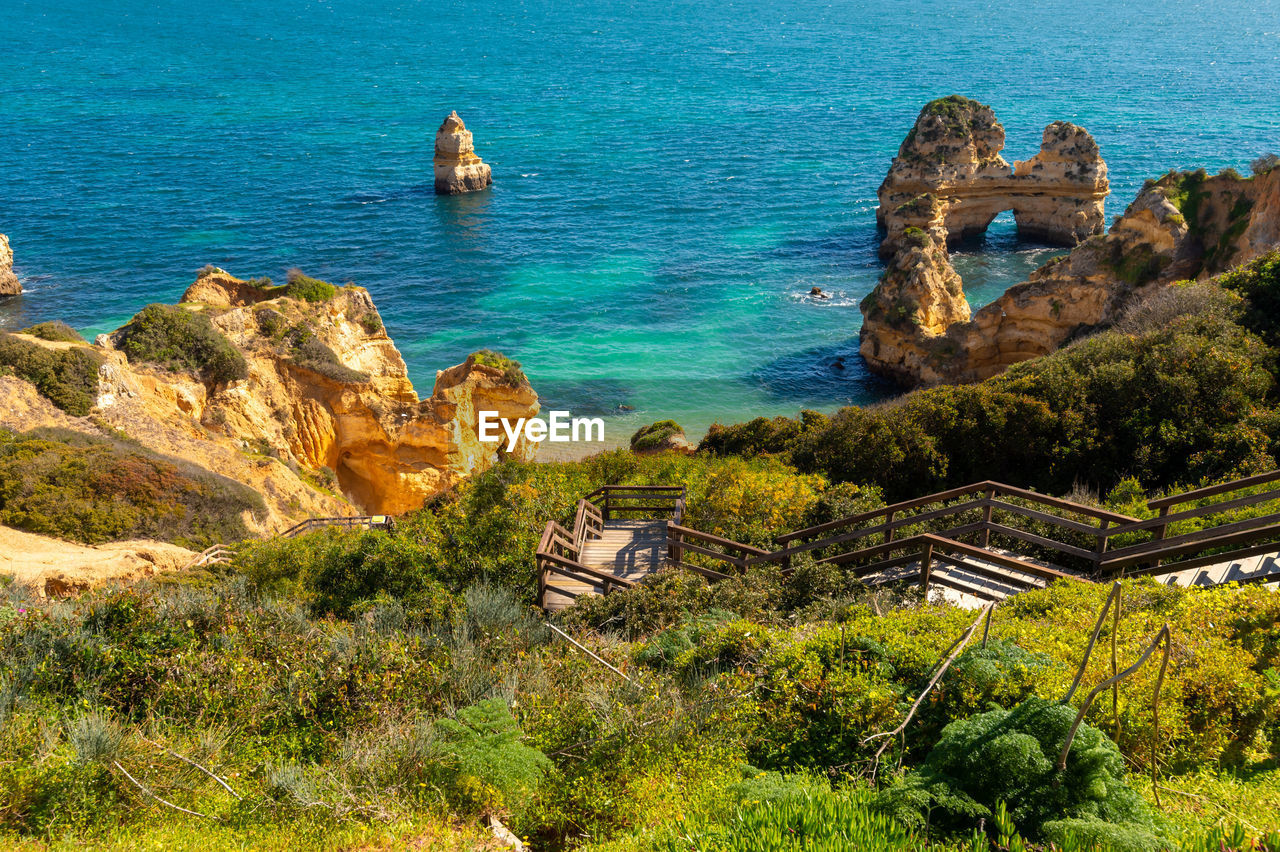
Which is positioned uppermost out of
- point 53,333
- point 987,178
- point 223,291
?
point 987,178

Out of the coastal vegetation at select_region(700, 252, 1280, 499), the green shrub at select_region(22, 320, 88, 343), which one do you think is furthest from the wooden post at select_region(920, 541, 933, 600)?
the green shrub at select_region(22, 320, 88, 343)

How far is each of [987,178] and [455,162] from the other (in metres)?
48.1

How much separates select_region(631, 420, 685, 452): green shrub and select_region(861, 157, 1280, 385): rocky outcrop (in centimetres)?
1520

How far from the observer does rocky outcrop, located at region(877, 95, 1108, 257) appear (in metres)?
64.3

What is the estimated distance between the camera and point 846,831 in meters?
5.88

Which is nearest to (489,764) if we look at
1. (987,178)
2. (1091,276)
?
(1091,276)

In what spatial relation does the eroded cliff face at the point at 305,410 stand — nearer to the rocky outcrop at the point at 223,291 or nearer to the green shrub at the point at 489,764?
the rocky outcrop at the point at 223,291

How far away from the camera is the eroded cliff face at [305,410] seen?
25.4 m

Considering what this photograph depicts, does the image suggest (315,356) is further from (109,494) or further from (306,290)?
(109,494)

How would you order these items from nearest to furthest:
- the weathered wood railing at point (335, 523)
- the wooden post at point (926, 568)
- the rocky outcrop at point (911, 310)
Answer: the wooden post at point (926, 568) < the weathered wood railing at point (335, 523) < the rocky outcrop at point (911, 310)

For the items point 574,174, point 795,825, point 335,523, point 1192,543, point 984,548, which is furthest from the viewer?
point 574,174

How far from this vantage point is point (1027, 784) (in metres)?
6.09

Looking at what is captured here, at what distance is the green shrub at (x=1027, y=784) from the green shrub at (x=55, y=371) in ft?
83.9

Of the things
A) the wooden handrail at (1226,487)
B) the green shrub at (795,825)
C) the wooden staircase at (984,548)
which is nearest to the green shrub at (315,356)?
the wooden staircase at (984,548)
